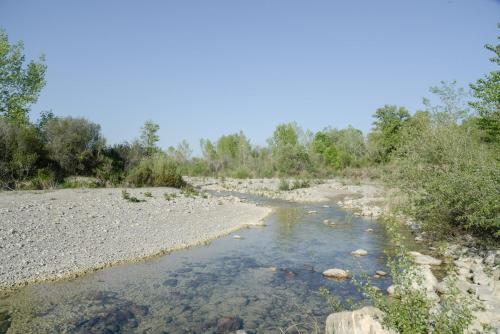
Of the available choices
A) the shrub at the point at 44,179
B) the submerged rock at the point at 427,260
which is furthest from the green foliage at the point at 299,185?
the submerged rock at the point at 427,260

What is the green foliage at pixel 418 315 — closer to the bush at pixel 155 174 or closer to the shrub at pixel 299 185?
the bush at pixel 155 174

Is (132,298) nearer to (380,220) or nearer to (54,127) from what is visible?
(380,220)

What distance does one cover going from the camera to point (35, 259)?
968cm

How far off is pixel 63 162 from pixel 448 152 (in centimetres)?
2050

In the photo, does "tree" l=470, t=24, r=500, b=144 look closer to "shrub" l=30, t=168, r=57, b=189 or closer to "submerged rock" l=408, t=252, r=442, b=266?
"submerged rock" l=408, t=252, r=442, b=266

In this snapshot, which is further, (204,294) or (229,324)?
(204,294)

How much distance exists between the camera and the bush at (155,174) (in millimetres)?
24502

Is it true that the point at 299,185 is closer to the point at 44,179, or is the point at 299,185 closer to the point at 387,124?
the point at 387,124

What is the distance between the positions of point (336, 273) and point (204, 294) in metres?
3.77

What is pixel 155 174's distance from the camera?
25203 mm

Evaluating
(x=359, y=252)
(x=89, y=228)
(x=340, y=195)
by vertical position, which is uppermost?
(x=340, y=195)

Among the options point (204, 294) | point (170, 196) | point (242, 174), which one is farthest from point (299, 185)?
point (204, 294)

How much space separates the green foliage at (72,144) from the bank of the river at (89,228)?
4.64 m

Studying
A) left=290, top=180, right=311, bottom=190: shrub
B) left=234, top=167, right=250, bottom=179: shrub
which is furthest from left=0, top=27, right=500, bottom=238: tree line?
left=234, top=167, right=250, bottom=179: shrub
